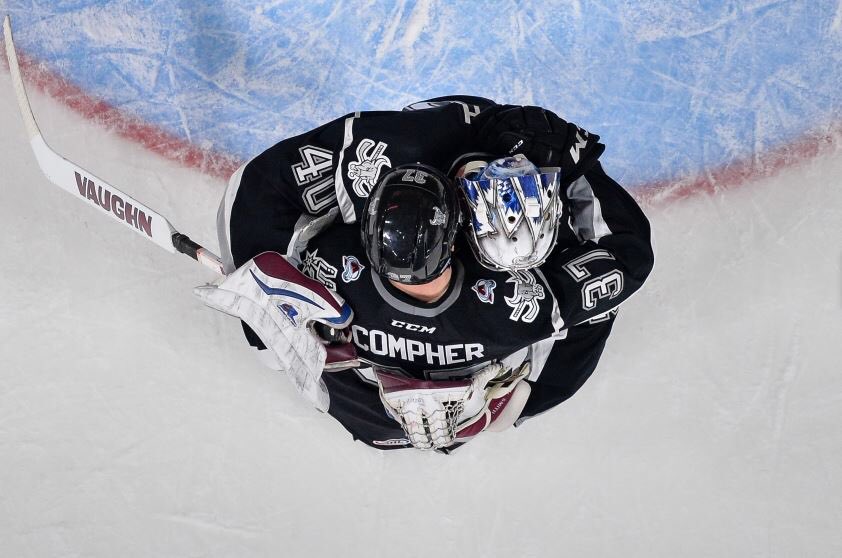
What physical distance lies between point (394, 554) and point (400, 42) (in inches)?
111

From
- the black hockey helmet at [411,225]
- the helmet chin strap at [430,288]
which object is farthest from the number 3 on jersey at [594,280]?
the black hockey helmet at [411,225]

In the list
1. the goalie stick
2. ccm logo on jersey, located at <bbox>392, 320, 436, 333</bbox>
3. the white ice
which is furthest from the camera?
the white ice

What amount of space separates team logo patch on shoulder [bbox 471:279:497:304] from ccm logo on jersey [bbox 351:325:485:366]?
18 cm

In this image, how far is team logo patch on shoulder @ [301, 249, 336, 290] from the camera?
3.21m

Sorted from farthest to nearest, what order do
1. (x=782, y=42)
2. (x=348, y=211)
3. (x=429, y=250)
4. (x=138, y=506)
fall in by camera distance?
(x=782, y=42)
(x=138, y=506)
(x=348, y=211)
(x=429, y=250)

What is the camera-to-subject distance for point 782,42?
4.60m

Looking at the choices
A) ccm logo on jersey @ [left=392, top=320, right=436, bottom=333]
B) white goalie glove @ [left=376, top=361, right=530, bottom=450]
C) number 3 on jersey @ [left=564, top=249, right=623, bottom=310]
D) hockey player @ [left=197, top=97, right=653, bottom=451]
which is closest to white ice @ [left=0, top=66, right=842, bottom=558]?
hockey player @ [left=197, top=97, right=653, bottom=451]

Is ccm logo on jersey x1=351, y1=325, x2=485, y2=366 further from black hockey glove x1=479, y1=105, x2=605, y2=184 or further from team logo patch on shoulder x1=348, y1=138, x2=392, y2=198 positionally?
black hockey glove x1=479, y1=105, x2=605, y2=184

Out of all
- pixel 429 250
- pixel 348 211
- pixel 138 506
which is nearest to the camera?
pixel 429 250

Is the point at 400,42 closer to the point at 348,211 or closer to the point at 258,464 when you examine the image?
the point at 348,211

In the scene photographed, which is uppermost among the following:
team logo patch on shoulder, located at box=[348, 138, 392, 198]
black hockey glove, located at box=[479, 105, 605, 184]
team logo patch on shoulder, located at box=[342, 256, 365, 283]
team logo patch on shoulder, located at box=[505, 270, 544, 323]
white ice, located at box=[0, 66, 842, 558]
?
black hockey glove, located at box=[479, 105, 605, 184]

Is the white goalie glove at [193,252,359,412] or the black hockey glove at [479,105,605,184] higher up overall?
the black hockey glove at [479,105,605,184]

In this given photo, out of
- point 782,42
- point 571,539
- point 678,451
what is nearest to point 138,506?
point 571,539

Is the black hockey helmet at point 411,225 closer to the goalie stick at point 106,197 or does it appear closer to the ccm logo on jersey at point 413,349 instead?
the ccm logo on jersey at point 413,349
